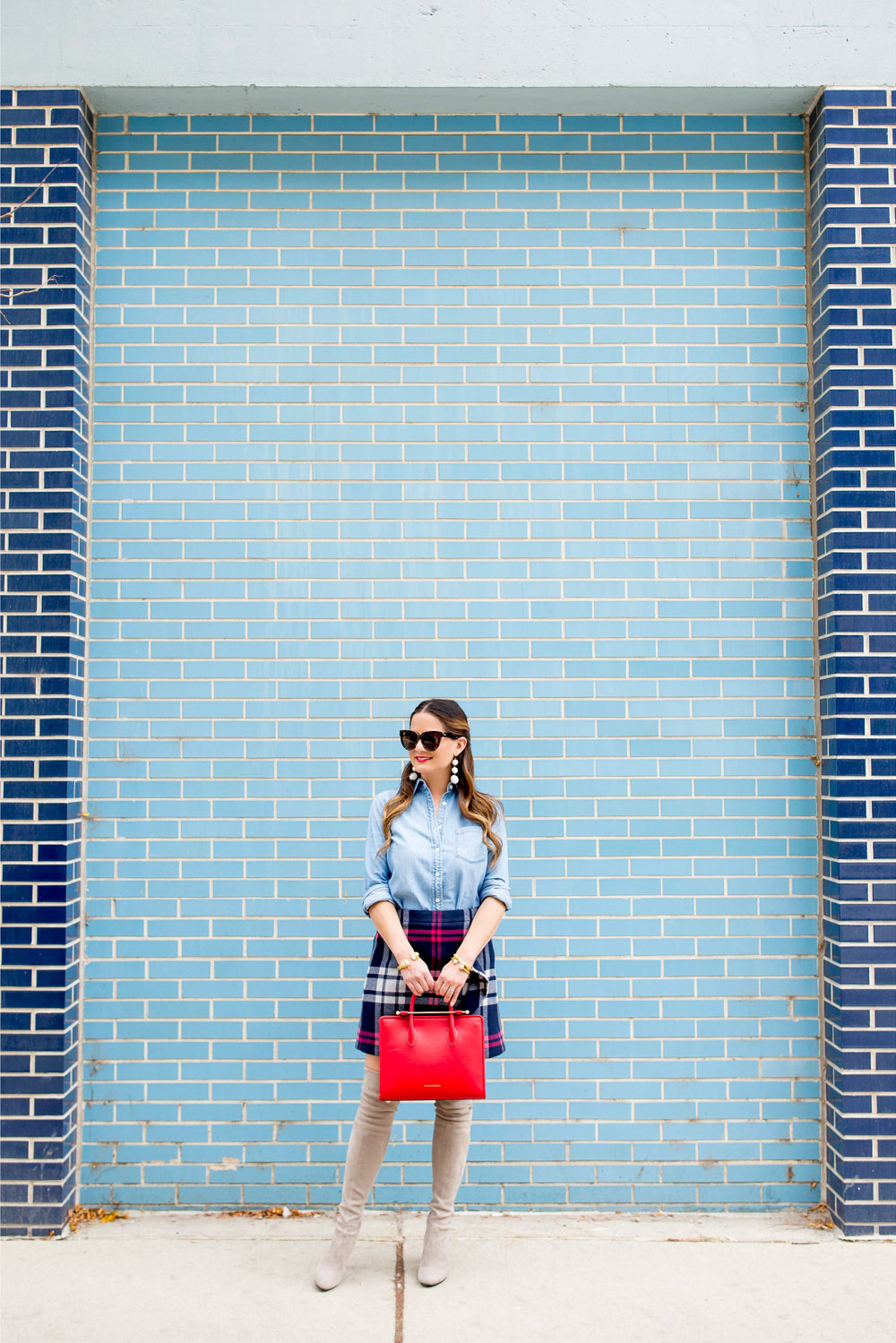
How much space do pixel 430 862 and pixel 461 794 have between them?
0.25m

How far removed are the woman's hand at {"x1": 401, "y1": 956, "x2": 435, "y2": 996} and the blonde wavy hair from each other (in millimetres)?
376

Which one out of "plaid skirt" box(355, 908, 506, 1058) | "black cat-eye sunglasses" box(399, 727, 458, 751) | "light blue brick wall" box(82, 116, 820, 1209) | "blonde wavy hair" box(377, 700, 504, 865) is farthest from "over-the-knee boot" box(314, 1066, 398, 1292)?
"black cat-eye sunglasses" box(399, 727, 458, 751)

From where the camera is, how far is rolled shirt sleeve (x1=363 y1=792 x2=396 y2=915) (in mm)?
3070

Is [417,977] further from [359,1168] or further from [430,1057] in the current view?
[359,1168]

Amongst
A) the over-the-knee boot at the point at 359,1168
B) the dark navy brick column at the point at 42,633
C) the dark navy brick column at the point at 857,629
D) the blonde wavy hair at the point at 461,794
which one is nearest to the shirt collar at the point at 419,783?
the blonde wavy hair at the point at 461,794

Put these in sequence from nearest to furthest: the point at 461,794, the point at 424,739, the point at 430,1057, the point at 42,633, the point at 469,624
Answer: the point at 430,1057 < the point at 424,739 < the point at 461,794 < the point at 42,633 < the point at 469,624

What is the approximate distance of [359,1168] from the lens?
123 inches

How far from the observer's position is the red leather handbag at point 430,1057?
2.86 metres

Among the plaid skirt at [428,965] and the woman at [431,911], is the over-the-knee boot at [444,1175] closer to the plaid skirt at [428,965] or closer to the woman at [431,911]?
the woman at [431,911]

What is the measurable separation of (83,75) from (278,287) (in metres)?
1.10

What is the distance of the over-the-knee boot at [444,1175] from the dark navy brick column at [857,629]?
59.7 inches

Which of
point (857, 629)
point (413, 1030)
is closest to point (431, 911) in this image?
point (413, 1030)

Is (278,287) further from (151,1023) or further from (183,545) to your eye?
(151,1023)

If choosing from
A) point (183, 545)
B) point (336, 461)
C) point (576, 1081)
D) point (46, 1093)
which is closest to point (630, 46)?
point (336, 461)
